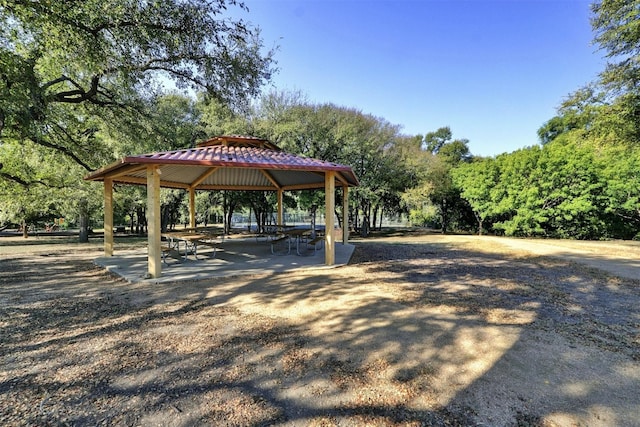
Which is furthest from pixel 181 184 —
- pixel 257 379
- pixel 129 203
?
pixel 257 379

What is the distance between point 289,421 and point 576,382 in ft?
8.14

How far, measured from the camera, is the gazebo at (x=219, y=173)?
629cm

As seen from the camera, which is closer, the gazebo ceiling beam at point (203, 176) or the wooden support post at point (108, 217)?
the wooden support post at point (108, 217)

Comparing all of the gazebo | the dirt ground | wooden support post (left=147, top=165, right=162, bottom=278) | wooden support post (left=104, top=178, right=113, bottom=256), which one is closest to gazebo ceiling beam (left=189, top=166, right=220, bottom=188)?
the gazebo

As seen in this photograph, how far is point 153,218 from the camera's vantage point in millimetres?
6238

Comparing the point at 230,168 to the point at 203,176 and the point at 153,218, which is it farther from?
the point at 153,218

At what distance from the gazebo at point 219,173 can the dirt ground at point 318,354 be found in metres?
1.91

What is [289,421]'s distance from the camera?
2.14 meters

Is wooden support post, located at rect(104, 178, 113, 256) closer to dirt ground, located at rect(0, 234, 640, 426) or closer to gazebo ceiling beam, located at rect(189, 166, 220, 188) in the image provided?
gazebo ceiling beam, located at rect(189, 166, 220, 188)

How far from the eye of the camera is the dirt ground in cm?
225

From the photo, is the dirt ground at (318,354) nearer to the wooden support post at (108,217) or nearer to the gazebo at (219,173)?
the gazebo at (219,173)

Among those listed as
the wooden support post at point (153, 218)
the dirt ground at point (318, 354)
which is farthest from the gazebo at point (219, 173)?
the dirt ground at point (318, 354)

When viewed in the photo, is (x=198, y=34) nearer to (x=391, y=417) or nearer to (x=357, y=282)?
(x=357, y=282)

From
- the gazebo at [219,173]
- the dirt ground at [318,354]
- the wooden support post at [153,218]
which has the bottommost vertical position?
the dirt ground at [318,354]
